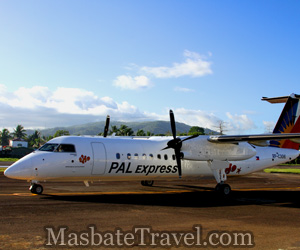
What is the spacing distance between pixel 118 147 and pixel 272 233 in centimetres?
1035

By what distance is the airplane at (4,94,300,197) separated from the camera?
16.4 meters

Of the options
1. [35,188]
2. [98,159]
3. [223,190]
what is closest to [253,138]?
[223,190]

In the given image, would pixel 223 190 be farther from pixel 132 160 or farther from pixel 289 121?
pixel 289 121

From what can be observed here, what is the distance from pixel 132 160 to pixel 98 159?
2.07m

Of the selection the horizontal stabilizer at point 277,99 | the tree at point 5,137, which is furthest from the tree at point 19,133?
the horizontal stabilizer at point 277,99

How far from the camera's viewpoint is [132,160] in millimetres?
18609

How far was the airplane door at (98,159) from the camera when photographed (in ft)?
57.0

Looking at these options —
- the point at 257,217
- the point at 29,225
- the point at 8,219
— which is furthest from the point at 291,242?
the point at 8,219

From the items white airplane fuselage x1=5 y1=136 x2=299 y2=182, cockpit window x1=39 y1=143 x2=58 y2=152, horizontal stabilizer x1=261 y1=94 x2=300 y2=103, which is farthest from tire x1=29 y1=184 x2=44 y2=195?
horizontal stabilizer x1=261 y1=94 x2=300 y2=103

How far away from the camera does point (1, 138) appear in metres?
189

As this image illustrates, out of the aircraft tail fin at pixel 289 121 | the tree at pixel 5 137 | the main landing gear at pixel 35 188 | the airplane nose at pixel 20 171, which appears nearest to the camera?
the airplane nose at pixel 20 171

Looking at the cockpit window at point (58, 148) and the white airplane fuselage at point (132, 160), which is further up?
the cockpit window at point (58, 148)

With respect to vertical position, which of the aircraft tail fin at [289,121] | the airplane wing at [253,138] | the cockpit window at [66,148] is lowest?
the cockpit window at [66,148]

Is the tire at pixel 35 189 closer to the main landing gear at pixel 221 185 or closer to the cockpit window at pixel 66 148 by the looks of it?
the cockpit window at pixel 66 148
